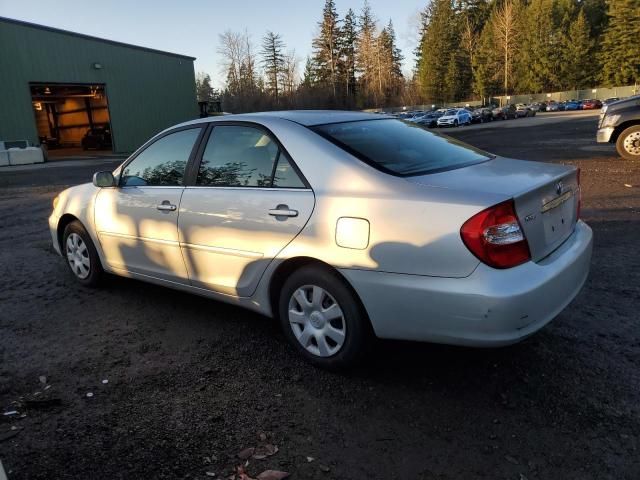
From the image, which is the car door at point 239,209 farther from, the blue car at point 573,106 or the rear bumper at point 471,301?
the blue car at point 573,106

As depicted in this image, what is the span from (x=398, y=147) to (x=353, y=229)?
86 centimetres

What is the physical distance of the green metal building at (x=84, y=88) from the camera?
26484mm

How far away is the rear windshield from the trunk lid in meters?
0.16

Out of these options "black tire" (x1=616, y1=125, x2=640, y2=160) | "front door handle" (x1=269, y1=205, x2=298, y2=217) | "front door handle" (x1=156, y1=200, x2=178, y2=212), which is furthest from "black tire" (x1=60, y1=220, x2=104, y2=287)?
"black tire" (x1=616, y1=125, x2=640, y2=160)

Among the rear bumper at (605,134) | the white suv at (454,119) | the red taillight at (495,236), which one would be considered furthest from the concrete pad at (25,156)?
the white suv at (454,119)

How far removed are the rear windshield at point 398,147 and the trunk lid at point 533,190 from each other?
157 millimetres

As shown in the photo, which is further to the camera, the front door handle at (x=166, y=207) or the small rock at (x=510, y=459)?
the front door handle at (x=166, y=207)

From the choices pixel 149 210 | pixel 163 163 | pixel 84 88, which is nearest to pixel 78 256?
pixel 149 210

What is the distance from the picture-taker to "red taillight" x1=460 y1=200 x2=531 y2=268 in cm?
264

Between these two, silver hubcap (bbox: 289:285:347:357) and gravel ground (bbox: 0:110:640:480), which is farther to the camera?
silver hubcap (bbox: 289:285:347:357)

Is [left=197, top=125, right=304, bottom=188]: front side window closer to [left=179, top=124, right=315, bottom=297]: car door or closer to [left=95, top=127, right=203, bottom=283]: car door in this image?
[left=179, top=124, right=315, bottom=297]: car door

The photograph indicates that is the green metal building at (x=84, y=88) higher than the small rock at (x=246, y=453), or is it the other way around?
the green metal building at (x=84, y=88)

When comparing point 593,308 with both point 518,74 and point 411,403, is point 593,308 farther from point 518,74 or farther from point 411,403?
point 518,74

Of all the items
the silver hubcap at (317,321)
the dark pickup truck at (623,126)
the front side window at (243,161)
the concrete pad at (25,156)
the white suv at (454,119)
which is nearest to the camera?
the silver hubcap at (317,321)
